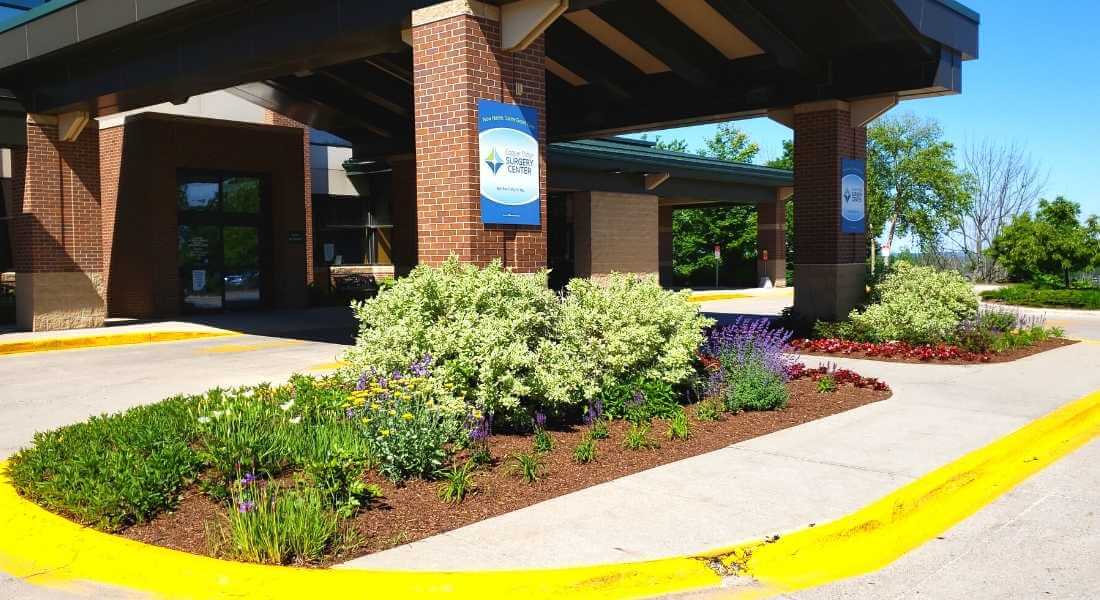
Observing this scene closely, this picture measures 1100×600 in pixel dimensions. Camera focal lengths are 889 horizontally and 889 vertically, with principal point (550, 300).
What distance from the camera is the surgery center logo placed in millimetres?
10766

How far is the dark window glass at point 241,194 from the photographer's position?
24047 millimetres

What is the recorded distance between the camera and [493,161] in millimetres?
10789

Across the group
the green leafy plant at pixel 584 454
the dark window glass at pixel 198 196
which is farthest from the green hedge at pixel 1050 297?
the green leafy plant at pixel 584 454

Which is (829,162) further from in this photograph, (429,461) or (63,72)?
(63,72)

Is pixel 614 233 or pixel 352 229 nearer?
pixel 352 229

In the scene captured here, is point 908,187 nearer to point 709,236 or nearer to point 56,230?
point 709,236

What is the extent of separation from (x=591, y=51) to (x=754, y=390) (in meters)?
10.2

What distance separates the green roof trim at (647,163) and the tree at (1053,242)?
9.56 meters

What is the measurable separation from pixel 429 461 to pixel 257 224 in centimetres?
2007

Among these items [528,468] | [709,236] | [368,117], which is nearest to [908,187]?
[709,236]

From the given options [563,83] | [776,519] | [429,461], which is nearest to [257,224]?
[563,83]

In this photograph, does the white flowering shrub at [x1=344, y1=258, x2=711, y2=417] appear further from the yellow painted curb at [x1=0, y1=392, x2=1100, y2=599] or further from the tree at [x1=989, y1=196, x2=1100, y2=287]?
the tree at [x1=989, y1=196, x2=1100, y2=287]

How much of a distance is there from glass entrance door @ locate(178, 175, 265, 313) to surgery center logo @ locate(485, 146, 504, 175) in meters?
14.9

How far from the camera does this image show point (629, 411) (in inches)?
329
